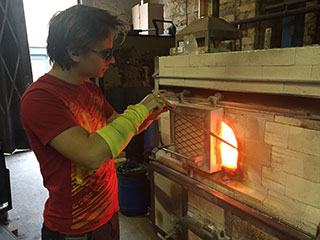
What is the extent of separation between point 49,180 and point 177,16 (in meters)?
4.00

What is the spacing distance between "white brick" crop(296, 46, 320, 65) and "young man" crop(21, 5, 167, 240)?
618 mm

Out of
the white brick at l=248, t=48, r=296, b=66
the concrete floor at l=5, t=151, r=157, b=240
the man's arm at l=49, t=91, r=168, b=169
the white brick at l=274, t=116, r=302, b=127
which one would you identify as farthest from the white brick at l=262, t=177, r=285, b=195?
the concrete floor at l=5, t=151, r=157, b=240

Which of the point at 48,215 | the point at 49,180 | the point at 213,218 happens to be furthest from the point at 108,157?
the point at 213,218

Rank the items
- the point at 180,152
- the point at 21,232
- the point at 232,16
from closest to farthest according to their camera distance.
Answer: the point at 180,152 < the point at 21,232 < the point at 232,16

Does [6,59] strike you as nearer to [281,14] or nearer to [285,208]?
[281,14]

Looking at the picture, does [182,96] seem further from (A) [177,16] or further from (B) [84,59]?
(A) [177,16]

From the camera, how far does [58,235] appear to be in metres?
1.09

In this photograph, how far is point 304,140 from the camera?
1160 millimetres

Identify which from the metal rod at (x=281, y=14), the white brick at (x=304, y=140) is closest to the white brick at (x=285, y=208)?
the white brick at (x=304, y=140)

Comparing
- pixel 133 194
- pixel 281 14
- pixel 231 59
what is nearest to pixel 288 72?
pixel 231 59

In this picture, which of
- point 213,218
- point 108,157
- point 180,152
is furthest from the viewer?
point 180,152

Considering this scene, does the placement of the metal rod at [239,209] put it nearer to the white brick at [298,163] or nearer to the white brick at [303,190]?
the white brick at [303,190]

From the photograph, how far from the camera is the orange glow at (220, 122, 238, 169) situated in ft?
4.96

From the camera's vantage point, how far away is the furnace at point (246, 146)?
1153mm
